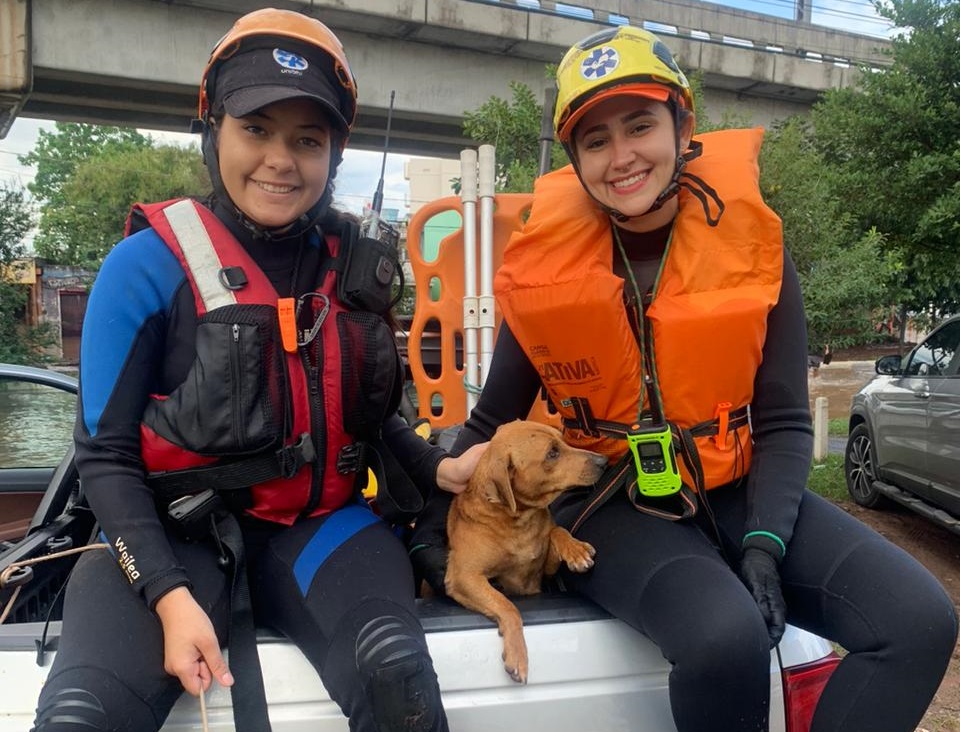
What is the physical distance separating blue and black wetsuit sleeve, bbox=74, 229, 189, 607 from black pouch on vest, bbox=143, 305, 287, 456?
0.29ft

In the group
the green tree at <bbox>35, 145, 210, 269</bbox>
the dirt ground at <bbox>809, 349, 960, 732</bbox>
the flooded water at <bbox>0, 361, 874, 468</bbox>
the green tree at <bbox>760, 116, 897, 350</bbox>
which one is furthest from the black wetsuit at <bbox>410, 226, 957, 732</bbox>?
the green tree at <bbox>35, 145, 210, 269</bbox>

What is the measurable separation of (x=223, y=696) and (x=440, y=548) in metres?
0.96

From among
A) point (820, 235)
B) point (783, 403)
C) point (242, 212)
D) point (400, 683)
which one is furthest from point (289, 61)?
point (820, 235)

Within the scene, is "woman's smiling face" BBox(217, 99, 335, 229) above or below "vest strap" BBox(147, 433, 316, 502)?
above

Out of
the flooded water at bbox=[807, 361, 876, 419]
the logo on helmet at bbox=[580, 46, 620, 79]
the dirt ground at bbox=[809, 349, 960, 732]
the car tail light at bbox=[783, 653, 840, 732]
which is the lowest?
the dirt ground at bbox=[809, 349, 960, 732]

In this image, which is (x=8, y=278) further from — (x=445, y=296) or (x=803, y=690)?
(x=803, y=690)

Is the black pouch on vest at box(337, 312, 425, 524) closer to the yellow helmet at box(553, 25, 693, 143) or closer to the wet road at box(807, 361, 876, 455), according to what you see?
the yellow helmet at box(553, 25, 693, 143)

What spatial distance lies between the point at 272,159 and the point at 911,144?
8756 mm

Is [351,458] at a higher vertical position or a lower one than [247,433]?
lower

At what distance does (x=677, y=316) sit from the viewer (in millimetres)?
2311

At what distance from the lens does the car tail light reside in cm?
180

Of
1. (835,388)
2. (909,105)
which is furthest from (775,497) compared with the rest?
(835,388)

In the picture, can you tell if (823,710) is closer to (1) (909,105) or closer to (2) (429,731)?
(2) (429,731)

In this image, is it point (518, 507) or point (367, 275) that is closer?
point (367, 275)
